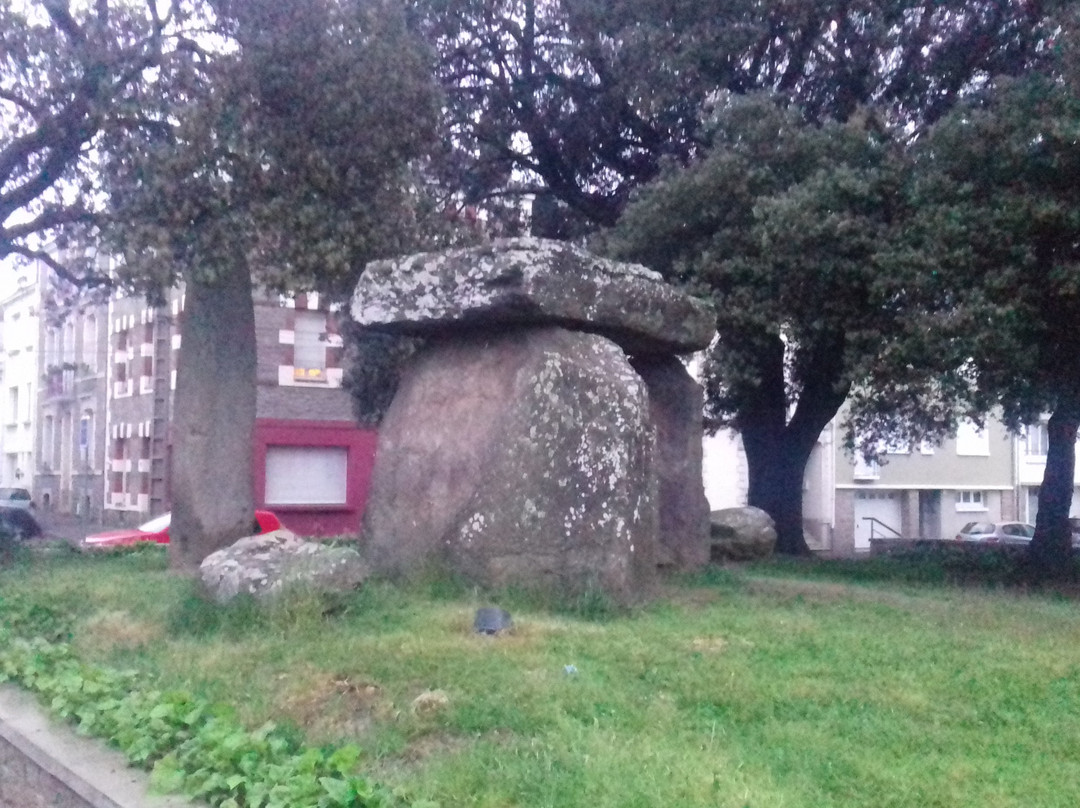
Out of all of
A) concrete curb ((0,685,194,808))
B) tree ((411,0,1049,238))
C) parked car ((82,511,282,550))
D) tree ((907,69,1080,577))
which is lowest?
concrete curb ((0,685,194,808))

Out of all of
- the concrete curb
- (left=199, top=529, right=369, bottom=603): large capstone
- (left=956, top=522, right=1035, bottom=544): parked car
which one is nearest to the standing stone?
(left=199, top=529, right=369, bottom=603): large capstone

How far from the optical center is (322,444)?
1220 inches

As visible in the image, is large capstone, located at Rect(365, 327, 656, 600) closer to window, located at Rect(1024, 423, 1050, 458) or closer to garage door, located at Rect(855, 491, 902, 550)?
garage door, located at Rect(855, 491, 902, 550)

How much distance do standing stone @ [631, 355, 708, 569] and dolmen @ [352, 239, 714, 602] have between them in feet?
4.20

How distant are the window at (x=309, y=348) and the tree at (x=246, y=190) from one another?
1840 cm

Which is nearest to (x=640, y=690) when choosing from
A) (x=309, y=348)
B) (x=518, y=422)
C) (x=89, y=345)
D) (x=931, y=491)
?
(x=518, y=422)

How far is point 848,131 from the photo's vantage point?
44.9ft

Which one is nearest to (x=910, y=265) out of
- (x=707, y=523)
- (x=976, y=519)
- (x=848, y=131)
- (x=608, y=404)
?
(x=848, y=131)

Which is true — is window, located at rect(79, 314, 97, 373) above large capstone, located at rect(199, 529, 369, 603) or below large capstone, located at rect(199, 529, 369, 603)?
above

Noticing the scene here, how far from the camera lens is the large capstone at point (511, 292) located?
9445 mm

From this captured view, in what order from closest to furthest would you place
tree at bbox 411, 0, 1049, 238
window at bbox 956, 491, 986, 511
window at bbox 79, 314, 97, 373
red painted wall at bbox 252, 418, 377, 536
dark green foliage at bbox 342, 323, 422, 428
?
1. tree at bbox 411, 0, 1049, 238
2. dark green foliage at bbox 342, 323, 422, 428
3. red painted wall at bbox 252, 418, 377, 536
4. window at bbox 79, 314, 97, 373
5. window at bbox 956, 491, 986, 511

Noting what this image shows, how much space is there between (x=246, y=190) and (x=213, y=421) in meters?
2.18

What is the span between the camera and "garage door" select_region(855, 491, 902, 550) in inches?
1534

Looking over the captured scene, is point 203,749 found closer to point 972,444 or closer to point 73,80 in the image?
point 73,80
